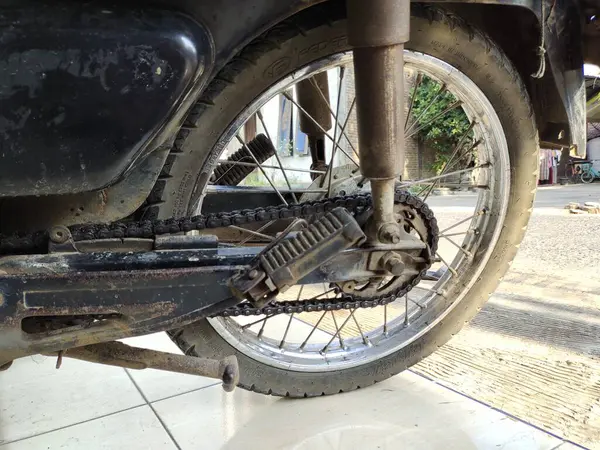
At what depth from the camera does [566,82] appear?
55.1 inches

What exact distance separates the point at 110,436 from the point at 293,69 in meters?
1.15

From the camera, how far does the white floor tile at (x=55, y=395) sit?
1533mm

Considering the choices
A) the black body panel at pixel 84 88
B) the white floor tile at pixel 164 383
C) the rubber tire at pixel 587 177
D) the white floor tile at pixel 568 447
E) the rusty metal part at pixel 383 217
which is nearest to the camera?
the black body panel at pixel 84 88

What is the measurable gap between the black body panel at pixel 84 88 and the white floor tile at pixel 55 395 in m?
0.92

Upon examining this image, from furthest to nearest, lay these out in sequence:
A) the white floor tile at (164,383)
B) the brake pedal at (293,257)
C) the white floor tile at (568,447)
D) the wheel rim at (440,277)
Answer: the white floor tile at (164,383)
the wheel rim at (440,277)
the white floor tile at (568,447)
the brake pedal at (293,257)

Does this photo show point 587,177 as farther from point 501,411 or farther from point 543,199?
point 501,411

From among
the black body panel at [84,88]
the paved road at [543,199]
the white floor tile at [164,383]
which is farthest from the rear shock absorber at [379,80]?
the paved road at [543,199]

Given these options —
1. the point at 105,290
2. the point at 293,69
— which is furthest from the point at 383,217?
the point at 105,290

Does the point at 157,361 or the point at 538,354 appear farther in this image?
the point at 538,354

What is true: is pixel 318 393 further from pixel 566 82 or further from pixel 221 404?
pixel 566 82

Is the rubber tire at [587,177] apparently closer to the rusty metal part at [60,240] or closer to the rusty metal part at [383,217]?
the rusty metal part at [383,217]

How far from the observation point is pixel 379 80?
3.32ft

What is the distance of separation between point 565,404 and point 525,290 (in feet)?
4.44

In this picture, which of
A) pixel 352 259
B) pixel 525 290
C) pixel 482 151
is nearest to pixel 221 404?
pixel 352 259
